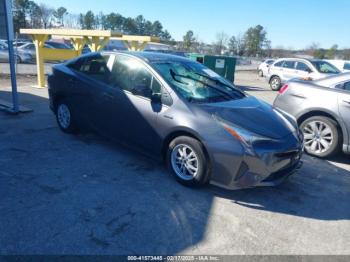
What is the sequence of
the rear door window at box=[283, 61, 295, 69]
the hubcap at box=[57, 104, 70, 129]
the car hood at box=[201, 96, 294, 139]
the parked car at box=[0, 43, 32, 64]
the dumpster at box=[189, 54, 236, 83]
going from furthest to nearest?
the parked car at box=[0, 43, 32, 64] → the rear door window at box=[283, 61, 295, 69] → the dumpster at box=[189, 54, 236, 83] → the hubcap at box=[57, 104, 70, 129] → the car hood at box=[201, 96, 294, 139]

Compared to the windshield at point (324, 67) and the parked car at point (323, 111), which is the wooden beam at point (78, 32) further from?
the windshield at point (324, 67)

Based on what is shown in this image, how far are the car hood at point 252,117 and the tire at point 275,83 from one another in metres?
12.1

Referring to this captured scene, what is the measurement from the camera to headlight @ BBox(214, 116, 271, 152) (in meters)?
3.40

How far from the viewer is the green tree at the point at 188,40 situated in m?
71.3

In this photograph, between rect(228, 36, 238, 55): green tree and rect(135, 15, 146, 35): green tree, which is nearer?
rect(228, 36, 238, 55): green tree

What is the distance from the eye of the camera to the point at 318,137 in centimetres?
538

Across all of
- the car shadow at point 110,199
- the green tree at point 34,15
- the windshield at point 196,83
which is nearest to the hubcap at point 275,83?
the car shadow at point 110,199

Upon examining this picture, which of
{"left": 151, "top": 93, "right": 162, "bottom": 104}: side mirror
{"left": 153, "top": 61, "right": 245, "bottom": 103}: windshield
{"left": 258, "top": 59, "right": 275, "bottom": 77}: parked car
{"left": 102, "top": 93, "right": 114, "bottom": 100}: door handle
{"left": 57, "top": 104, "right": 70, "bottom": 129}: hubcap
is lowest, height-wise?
{"left": 57, "top": 104, "right": 70, "bottom": 129}: hubcap

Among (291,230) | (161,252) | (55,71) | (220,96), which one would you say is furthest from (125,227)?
(55,71)

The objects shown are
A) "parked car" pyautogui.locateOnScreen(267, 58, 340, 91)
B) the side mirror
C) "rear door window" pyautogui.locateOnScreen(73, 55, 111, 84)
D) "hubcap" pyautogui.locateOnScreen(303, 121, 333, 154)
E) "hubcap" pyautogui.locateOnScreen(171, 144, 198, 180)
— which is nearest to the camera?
"hubcap" pyautogui.locateOnScreen(171, 144, 198, 180)

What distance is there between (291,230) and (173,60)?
2.81m

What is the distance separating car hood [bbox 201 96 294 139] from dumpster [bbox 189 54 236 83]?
9.36 metres

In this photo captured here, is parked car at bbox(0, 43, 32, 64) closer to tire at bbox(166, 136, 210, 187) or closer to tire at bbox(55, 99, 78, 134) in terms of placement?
tire at bbox(55, 99, 78, 134)

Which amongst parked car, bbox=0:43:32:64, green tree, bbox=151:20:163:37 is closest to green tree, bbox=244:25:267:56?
green tree, bbox=151:20:163:37
